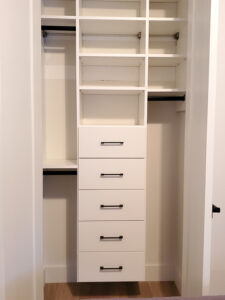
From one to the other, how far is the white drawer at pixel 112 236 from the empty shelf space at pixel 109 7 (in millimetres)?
1551

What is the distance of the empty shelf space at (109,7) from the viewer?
224cm


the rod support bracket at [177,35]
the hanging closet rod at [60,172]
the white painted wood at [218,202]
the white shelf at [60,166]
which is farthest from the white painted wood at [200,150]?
the hanging closet rod at [60,172]

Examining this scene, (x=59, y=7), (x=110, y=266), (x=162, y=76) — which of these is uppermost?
(x=59, y=7)

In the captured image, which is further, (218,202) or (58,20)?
(58,20)

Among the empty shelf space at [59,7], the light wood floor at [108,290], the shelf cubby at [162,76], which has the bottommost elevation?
the light wood floor at [108,290]

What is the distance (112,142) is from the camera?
6.59ft

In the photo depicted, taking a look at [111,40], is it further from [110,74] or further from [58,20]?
[58,20]

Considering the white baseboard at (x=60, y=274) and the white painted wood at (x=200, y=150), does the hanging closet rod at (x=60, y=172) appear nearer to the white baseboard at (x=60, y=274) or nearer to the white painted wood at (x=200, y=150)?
the white baseboard at (x=60, y=274)

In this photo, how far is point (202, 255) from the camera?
55.8 inches

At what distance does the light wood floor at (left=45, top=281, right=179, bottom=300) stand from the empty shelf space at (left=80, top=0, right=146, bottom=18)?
2.10m

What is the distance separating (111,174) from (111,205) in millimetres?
216

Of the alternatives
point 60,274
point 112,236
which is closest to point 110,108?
point 112,236

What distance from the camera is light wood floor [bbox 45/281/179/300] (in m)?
2.21

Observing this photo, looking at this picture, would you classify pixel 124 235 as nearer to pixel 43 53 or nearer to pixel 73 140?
pixel 73 140
